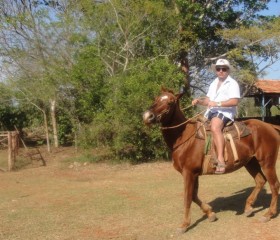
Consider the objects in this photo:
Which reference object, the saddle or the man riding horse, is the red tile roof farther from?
the man riding horse

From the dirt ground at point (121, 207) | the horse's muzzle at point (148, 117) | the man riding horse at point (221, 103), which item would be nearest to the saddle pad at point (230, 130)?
the man riding horse at point (221, 103)

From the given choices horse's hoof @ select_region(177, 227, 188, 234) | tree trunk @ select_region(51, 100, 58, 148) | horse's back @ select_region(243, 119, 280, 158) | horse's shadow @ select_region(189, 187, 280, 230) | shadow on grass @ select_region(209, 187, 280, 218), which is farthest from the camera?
tree trunk @ select_region(51, 100, 58, 148)

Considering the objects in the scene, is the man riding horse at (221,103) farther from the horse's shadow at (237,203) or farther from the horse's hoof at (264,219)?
the horse's shadow at (237,203)

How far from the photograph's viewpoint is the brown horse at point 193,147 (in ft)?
19.9

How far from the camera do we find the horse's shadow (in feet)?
23.3

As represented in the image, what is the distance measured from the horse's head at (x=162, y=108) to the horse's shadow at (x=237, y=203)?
1.93m

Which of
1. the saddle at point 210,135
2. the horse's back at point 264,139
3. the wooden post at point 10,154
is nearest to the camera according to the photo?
the saddle at point 210,135

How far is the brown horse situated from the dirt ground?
1.41 feet

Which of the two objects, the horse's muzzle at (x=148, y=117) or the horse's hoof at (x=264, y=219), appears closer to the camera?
the horse's muzzle at (x=148, y=117)

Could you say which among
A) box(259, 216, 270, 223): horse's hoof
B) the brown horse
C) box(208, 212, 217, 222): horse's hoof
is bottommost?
box(259, 216, 270, 223): horse's hoof

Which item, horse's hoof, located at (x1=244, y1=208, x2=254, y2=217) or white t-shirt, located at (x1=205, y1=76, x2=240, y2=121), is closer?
white t-shirt, located at (x1=205, y1=76, x2=240, y2=121)

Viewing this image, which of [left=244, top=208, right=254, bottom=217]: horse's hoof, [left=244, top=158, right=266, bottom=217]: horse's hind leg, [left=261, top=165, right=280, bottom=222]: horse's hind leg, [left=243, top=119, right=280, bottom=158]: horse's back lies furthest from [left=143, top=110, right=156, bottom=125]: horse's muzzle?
[left=244, top=208, right=254, bottom=217]: horse's hoof

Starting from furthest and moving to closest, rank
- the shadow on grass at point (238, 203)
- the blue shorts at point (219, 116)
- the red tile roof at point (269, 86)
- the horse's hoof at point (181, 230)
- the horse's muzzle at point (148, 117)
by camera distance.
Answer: the red tile roof at point (269, 86) < the shadow on grass at point (238, 203) < the blue shorts at point (219, 116) < the horse's hoof at point (181, 230) < the horse's muzzle at point (148, 117)

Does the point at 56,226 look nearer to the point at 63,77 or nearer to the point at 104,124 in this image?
the point at 104,124
